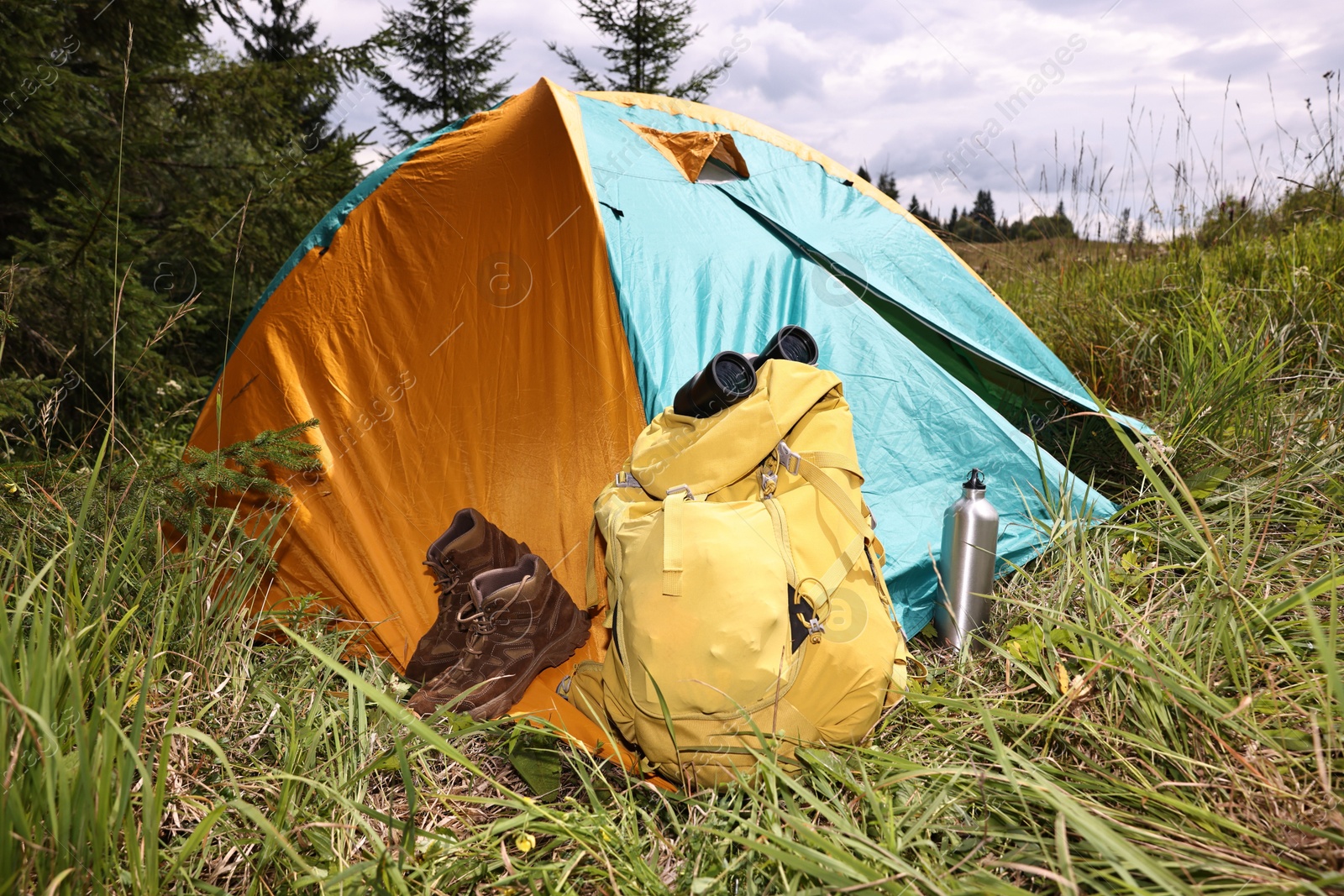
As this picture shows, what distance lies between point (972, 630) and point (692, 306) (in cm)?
110

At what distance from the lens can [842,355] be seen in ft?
6.77

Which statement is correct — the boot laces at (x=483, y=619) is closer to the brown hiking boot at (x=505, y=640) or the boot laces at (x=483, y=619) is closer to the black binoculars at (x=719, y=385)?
the brown hiking boot at (x=505, y=640)

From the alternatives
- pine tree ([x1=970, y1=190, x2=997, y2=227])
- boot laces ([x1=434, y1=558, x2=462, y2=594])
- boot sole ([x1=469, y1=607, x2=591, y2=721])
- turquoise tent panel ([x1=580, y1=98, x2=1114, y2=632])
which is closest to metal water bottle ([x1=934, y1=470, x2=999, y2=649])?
turquoise tent panel ([x1=580, y1=98, x2=1114, y2=632])

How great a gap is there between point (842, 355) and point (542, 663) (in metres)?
1.14

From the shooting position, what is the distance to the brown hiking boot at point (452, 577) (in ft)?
6.12

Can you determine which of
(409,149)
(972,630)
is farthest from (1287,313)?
(409,149)

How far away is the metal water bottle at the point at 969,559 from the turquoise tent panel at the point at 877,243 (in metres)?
0.73

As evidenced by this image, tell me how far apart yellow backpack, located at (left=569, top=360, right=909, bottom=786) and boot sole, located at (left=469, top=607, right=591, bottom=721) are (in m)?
0.21

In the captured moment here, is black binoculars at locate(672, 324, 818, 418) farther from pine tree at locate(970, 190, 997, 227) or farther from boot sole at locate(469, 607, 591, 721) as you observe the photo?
pine tree at locate(970, 190, 997, 227)

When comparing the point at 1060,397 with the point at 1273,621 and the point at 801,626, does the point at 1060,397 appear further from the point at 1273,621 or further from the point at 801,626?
the point at 801,626

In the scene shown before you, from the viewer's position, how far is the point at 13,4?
2719 millimetres

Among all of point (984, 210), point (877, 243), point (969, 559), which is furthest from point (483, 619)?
point (984, 210)

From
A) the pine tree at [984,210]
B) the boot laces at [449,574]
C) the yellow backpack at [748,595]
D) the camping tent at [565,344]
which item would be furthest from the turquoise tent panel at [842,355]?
the pine tree at [984,210]

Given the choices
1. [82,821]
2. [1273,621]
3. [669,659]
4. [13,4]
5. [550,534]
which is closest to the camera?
[82,821]
